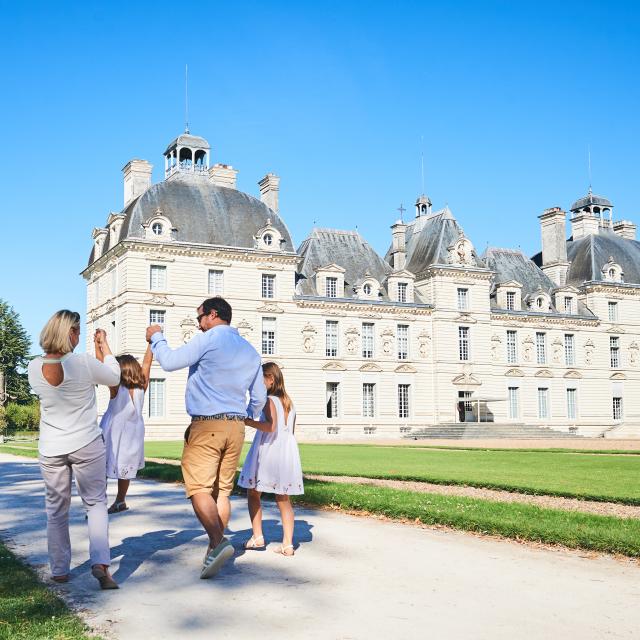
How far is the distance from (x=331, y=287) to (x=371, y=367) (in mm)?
5297

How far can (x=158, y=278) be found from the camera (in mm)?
44625

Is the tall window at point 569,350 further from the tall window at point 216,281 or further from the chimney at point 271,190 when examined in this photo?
the tall window at point 216,281

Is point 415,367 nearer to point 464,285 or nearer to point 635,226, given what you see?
point 464,285

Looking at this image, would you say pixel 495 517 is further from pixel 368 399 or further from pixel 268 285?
pixel 368 399

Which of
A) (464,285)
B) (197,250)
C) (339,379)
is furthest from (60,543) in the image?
(464,285)

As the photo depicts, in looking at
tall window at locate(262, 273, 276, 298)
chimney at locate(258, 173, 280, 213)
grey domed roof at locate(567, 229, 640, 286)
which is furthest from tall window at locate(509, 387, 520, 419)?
chimney at locate(258, 173, 280, 213)

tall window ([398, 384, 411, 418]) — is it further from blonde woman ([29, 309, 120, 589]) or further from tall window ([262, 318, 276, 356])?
blonde woman ([29, 309, 120, 589])

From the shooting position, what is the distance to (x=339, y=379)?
Result: 48.9 meters

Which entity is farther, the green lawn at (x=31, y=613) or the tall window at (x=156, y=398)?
the tall window at (x=156, y=398)

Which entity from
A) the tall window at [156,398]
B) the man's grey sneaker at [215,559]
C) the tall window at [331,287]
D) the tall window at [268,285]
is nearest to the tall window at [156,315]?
the tall window at [156,398]

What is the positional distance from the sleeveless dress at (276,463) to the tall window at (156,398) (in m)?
36.4

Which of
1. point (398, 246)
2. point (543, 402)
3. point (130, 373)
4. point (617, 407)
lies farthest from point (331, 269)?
point (130, 373)

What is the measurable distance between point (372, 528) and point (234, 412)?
3.09m

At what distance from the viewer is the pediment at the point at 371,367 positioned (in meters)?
49.6
